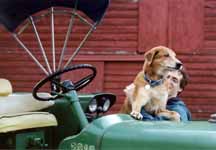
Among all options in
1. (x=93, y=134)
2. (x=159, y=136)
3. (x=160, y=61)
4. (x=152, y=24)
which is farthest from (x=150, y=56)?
(x=152, y=24)

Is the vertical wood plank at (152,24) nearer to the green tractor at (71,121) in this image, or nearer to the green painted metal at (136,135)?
the green tractor at (71,121)

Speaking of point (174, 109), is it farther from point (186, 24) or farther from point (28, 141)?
point (186, 24)

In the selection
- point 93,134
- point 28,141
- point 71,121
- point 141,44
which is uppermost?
point 141,44

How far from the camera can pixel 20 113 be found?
470 centimetres

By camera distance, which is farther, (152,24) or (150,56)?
(152,24)

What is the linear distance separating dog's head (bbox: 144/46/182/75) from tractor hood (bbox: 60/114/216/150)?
1.21m

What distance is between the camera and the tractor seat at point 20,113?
4.53 metres

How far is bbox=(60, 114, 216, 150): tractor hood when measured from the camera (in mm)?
3352

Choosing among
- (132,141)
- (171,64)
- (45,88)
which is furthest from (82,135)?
(45,88)

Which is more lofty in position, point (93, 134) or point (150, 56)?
point (150, 56)

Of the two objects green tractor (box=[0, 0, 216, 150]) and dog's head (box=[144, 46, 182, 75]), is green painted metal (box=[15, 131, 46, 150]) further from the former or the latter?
dog's head (box=[144, 46, 182, 75])

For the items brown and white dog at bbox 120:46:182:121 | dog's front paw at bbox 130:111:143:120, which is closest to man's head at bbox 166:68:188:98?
brown and white dog at bbox 120:46:182:121

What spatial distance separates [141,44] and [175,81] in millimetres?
4854

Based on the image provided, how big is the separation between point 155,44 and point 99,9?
444cm
